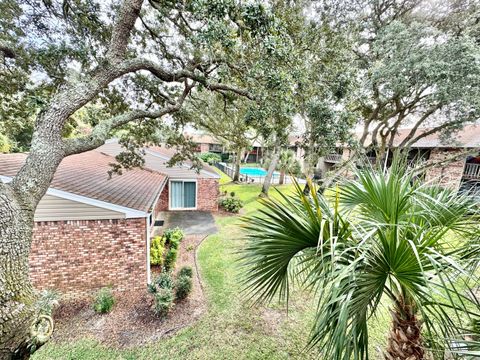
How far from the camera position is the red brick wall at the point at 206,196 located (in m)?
13.4

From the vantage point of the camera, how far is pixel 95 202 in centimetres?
547

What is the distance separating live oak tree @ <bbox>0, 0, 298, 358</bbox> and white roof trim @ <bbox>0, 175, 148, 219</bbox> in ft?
5.96

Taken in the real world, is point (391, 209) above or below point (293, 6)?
below

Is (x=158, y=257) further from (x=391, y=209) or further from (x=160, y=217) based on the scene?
(x=391, y=209)

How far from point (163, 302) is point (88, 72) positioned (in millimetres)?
5311

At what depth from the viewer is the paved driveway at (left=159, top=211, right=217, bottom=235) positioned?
35.1 feet

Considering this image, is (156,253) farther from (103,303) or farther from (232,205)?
(232,205)

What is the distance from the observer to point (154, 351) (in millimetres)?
4289

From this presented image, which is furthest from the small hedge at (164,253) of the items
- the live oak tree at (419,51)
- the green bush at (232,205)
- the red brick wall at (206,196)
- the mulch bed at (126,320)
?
the live oak tree at (419,51)

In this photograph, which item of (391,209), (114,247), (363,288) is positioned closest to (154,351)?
(114,247)

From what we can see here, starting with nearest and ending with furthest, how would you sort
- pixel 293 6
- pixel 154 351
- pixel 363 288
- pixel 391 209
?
pixel 363 288 → pixel 391 209 → pixel 154 351 → pixel 293 6

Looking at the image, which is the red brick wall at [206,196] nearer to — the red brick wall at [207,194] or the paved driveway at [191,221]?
the red brick wall at [207,194]

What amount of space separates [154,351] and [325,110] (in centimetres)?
663

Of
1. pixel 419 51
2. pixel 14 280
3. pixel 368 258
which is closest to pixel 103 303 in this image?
pixel 14 280
